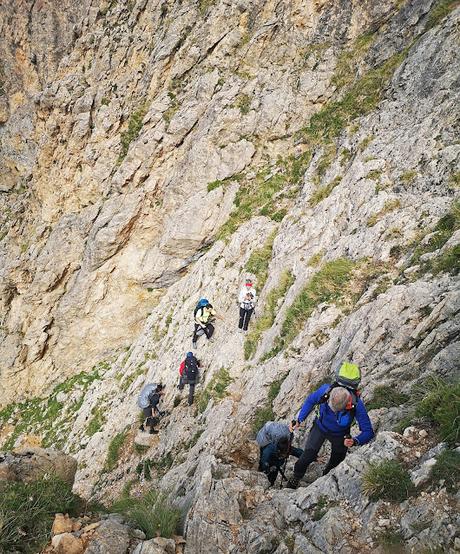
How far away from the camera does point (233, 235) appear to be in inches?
675

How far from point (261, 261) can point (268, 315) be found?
3.03 metres

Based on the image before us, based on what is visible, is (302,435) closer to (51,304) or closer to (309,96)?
(309,96)

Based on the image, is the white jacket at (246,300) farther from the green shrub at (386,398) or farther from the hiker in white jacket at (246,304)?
the green shrub at (386,398)

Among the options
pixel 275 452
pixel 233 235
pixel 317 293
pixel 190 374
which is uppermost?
pixel 233 235

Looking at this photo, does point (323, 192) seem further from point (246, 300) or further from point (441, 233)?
point (441, 233)

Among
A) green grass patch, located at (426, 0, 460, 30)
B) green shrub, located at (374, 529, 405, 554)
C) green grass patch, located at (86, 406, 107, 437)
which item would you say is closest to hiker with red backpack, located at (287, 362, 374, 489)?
green shrub, located at (374, 529, 405, 554)

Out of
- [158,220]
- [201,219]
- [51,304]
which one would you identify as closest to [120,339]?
[51,304]

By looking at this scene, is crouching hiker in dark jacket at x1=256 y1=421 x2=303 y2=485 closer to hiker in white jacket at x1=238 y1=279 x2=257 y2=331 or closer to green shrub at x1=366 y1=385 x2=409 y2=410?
green shrub at x1=366 y1=385 x2=409 y2=410

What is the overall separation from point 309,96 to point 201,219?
8.31m

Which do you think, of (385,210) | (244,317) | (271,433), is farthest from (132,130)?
(271,433)

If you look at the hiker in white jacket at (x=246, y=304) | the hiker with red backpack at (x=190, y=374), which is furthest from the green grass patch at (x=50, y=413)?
the hiker in white jacket at (x=246, y=304)

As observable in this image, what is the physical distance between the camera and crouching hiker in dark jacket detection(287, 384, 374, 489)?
539cm

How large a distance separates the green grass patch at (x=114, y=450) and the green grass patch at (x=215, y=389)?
12.3ft

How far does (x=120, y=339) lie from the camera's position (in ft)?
71.1
